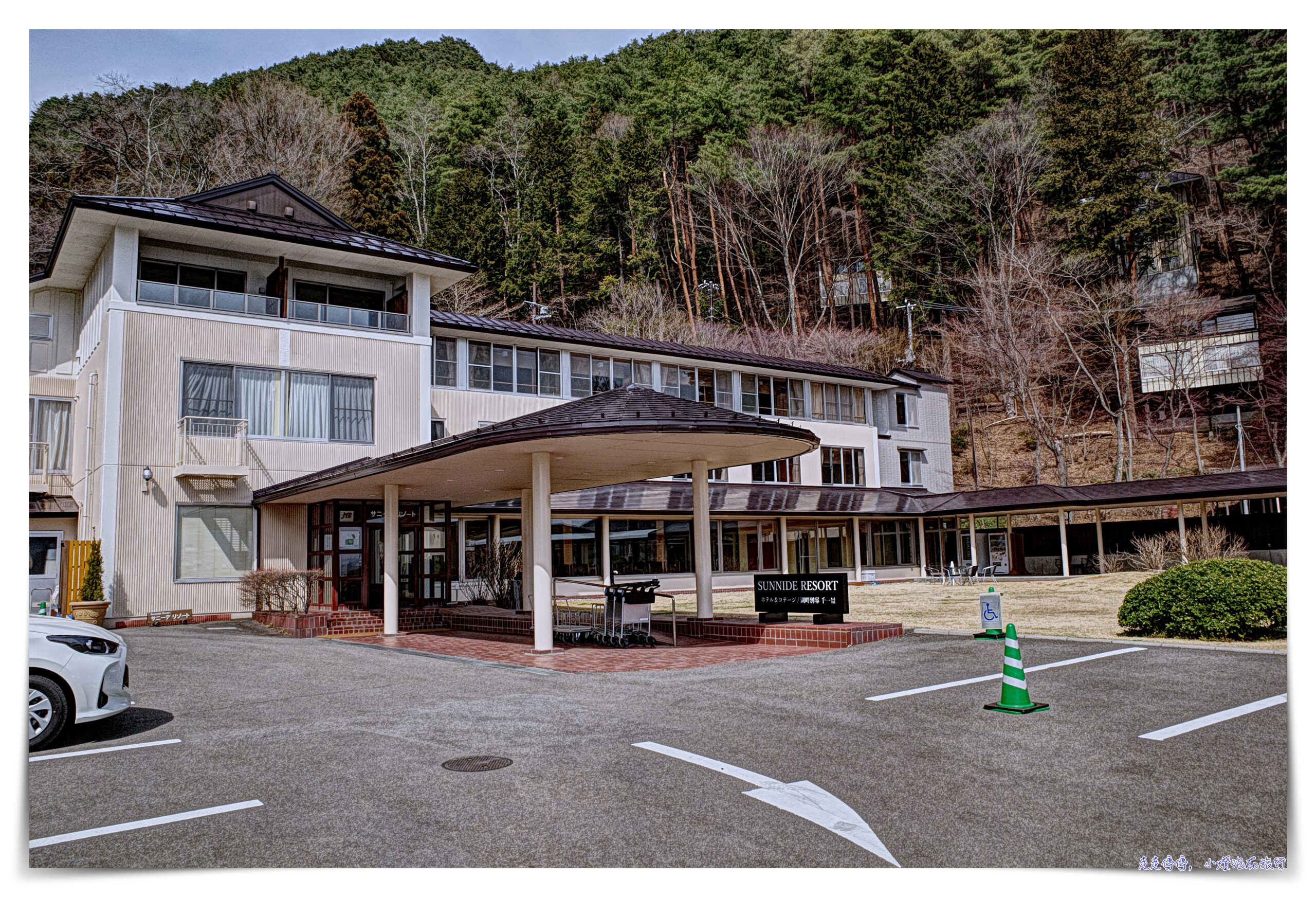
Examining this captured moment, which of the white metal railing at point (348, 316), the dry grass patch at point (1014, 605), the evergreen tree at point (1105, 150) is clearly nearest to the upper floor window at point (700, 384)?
the dry grass patch at point (1014, 605)

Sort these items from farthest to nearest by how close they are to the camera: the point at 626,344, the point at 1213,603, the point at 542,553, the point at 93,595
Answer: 1. the point at 626,344
2. the point at 93,595
3. the point at 542,553
4. the point at 1213,603

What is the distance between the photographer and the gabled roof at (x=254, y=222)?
17531mm

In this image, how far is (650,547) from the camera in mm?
27406

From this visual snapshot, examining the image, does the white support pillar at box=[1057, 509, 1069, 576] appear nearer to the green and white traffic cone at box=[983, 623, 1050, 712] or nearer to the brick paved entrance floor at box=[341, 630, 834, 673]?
the brick paved entrance floor at box=[341, 630, 834, 673]

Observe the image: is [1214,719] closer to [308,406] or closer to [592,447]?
[592,447]

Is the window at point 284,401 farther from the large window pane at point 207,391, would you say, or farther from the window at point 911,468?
the window at point 911,468

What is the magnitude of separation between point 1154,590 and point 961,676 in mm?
4512

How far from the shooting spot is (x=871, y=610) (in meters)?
19.3

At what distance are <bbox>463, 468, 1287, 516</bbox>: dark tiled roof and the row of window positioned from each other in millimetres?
2812

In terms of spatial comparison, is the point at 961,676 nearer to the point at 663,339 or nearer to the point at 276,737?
the point at 276,737

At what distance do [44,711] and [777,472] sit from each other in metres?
25.9

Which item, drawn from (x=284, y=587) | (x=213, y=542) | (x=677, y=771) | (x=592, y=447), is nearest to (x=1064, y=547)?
(x=592, y=447)

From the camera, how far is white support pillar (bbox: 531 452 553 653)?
11.3 meters

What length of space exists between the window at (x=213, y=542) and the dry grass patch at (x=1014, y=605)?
869 centimetres
